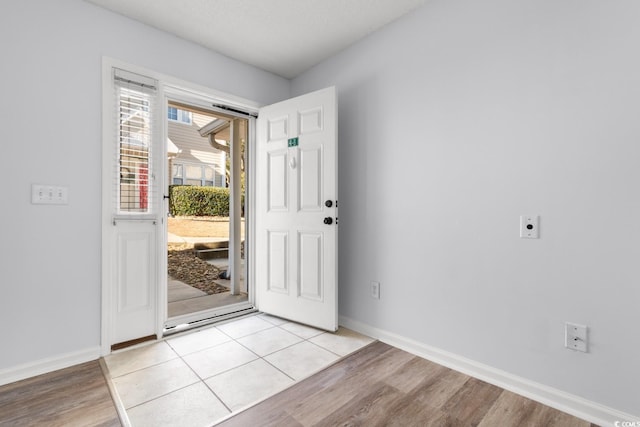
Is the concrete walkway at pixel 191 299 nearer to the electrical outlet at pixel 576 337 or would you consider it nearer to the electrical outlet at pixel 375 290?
the electrical outlet at pixel 375 290

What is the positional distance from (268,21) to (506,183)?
2100 mm

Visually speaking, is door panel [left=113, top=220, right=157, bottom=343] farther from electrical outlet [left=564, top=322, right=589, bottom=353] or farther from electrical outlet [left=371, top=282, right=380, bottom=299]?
electrical outlet [left=564, top=322, right=589, bottom=353]

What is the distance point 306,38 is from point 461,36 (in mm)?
1264

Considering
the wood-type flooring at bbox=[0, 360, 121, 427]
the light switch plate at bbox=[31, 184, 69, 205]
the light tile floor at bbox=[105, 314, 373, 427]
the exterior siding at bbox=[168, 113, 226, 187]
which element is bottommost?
the wood-type flooring at bbox=[0, 360, 121, 427]

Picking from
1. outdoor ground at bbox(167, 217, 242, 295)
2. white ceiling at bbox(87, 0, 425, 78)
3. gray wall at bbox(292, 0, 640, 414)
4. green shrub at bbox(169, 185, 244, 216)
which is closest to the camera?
gray wall at bbox(292, 0, 640, 414)

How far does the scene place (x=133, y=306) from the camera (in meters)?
2.28

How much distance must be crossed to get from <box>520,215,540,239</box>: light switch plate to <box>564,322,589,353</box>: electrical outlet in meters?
0.48

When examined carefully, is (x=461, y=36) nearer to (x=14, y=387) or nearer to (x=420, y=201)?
(x=420, y=201)

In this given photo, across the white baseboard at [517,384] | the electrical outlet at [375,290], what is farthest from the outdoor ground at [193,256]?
the white baseboard at [517,384]

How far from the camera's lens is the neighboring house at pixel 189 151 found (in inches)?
316

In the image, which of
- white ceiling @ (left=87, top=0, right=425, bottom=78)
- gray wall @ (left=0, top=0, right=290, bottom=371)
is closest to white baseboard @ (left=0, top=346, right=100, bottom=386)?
gray wall @ (left=0, top=0, right=290, bottom=371)

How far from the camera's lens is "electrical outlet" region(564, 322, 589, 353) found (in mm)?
1500

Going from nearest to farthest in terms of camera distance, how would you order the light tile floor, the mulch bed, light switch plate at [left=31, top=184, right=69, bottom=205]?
the light tile floor, light switch plate at [left=31, top=184, right=69, bottom=205], the mulch bed

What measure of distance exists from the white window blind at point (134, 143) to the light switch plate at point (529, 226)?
2.62 metres
